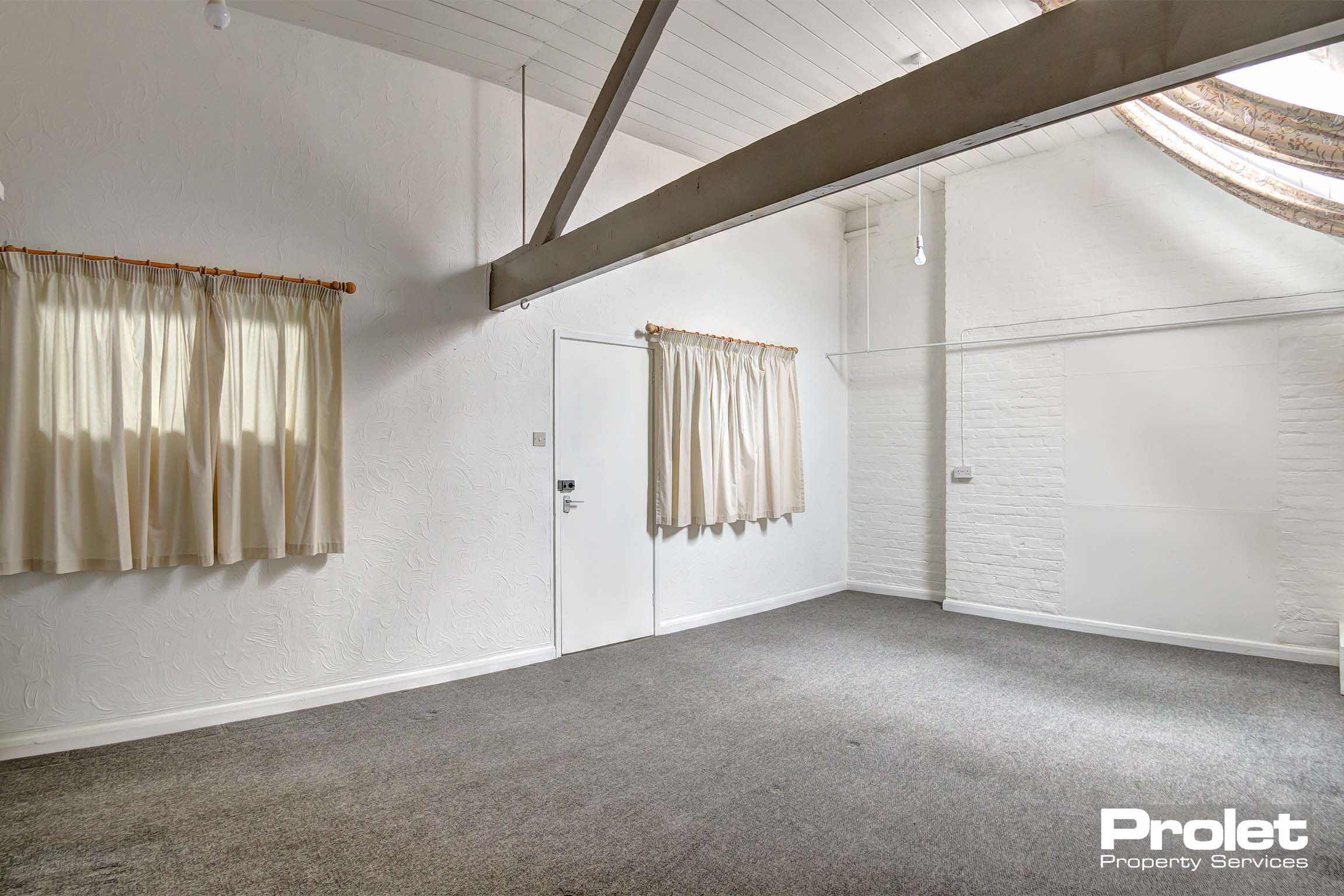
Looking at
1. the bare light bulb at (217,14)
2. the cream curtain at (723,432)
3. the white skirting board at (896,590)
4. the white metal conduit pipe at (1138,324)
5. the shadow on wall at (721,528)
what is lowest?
the white skirting board at (896,590)

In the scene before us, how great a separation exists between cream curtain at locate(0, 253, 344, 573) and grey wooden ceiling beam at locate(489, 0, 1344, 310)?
2090mm

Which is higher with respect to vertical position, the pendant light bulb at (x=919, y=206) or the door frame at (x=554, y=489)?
the pendant light bulb at (x=919, y=206)

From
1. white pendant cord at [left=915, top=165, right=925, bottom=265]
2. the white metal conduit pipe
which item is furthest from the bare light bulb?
the white metal conduit pipe

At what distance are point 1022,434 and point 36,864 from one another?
602 centimetres

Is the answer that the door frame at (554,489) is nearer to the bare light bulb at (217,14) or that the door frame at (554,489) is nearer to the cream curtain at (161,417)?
the cream curtain at (161,417)

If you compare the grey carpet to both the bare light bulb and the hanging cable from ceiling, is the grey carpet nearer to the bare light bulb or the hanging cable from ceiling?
the bare light bulb

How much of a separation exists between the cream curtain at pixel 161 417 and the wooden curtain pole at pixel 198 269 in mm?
26

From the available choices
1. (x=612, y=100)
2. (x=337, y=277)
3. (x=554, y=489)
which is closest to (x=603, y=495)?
(x=554, y=489)

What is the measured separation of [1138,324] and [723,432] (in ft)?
10.1

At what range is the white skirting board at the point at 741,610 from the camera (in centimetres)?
518

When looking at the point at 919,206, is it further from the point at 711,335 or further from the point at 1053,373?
the point at 711,335

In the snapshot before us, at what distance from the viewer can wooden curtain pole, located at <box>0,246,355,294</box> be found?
2.96m

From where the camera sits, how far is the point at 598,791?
2.65m

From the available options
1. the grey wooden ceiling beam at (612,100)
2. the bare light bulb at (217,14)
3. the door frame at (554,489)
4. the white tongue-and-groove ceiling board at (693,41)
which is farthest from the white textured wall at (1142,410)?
the bare light bulb at (217,14)
